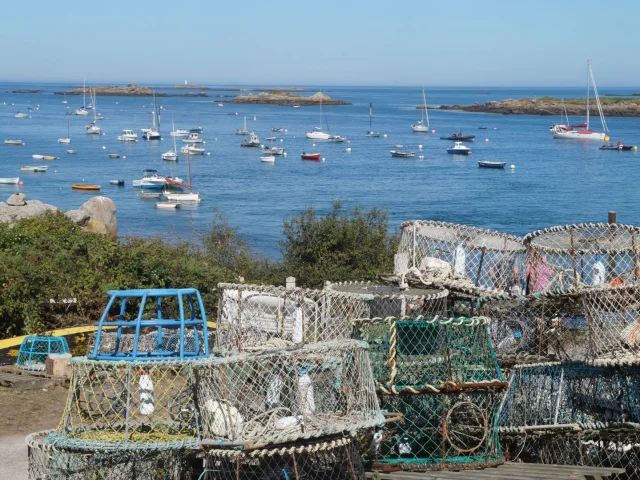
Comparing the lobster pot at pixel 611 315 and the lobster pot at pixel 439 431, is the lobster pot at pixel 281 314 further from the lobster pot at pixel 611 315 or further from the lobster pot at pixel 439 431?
the lobster pot at pixel 611 315

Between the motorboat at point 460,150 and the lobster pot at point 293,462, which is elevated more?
the lobster pot at point 293,462

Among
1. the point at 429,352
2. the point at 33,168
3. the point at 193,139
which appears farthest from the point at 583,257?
the point at 193,139

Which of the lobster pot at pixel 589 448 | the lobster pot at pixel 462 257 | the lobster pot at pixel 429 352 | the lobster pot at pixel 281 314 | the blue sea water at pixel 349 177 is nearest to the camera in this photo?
the lobster pot at pixel 429 352

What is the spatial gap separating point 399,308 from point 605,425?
2740 millimetres

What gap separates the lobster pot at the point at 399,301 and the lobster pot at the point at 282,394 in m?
2.89

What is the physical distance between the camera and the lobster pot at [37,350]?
45.4 feet

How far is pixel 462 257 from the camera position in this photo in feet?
40.3

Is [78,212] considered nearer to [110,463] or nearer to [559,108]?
[110,463]

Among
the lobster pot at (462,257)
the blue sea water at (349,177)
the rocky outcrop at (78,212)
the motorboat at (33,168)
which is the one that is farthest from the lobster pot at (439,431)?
→ the motorboat at (33,168)

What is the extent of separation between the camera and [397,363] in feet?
28.8

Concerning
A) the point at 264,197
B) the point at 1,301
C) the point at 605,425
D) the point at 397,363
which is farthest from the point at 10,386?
the point at 264,197

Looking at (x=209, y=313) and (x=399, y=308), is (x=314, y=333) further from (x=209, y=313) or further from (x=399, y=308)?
(x=209, y=313)

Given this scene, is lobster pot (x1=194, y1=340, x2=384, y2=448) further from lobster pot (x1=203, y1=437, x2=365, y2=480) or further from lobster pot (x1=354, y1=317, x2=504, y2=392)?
lobster pot (x1=354, y1=317, x2=504, y2=392)

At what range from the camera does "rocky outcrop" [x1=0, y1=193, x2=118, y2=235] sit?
1286 inches
